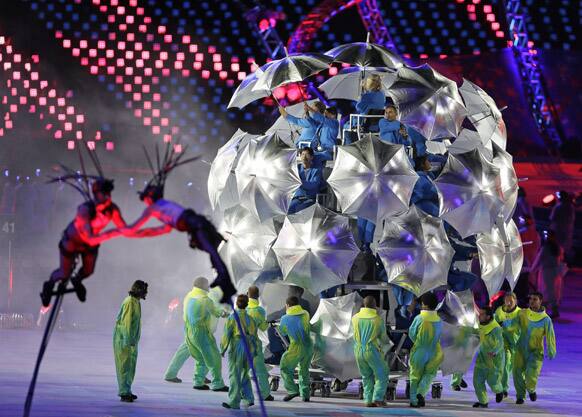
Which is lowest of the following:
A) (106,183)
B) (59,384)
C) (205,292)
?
(59,384)

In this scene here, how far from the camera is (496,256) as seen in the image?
15.5m

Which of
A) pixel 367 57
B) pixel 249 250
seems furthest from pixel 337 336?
pixel 367 57

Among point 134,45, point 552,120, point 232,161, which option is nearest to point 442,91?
point 232,161

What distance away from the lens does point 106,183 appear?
1029cm

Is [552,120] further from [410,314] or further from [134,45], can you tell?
[410,314]

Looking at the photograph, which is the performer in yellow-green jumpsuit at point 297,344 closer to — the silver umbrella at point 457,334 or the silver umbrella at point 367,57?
the silver umbrella at point 457,334

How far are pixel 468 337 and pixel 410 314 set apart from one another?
2.23ft

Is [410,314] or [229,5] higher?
[229,5]

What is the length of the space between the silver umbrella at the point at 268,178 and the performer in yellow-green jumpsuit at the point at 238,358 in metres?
1.10

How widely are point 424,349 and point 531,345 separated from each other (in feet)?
5.32

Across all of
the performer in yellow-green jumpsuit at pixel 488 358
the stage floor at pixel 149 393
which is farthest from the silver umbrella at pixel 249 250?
the performer in yellow-green jumpsuit at pixel 488 358

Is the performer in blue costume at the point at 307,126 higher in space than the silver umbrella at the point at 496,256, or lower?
higher

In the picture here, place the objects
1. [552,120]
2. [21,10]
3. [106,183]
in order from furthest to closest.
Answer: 1. [552,120]
2. [21,10]
3. [106,183]

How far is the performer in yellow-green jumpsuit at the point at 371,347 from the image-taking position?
14492mm
